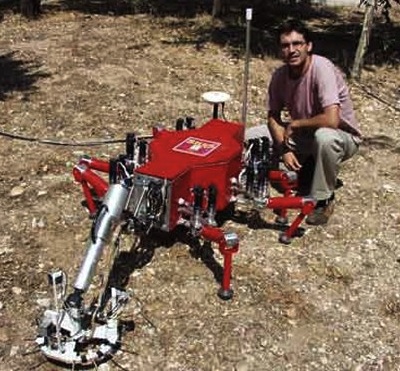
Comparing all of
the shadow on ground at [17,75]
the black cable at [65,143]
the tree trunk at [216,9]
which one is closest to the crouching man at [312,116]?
the black cable at [65,143]

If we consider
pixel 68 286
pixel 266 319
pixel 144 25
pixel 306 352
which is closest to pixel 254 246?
pixel 266 319

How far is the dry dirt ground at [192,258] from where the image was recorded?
3.86 m

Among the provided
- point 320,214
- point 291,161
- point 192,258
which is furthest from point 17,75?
point 320,214

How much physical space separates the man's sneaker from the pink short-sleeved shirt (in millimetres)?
647

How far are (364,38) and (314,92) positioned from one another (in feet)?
11.2

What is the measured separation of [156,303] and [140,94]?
391 cm

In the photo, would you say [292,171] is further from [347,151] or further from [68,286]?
[68,286]

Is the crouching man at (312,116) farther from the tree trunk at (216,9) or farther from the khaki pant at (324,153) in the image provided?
the tree trunk at (216,9)

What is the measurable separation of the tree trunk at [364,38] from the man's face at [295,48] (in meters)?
3.45

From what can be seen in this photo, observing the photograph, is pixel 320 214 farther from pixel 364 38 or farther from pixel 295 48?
pixel 364 38

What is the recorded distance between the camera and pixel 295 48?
184 inches

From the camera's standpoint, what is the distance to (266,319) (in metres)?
4.10

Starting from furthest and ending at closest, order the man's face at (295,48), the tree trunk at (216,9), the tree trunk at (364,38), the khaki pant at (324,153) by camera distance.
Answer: the tree trunk at (216,9)
the tree trunk at (364,38)
the khaki pant at (324,153)
the man's face at (295,48)

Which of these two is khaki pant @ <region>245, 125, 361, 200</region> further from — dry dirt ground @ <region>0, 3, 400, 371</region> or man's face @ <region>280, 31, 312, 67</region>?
man's face @ <region>280, 31, 312, 67</region>
